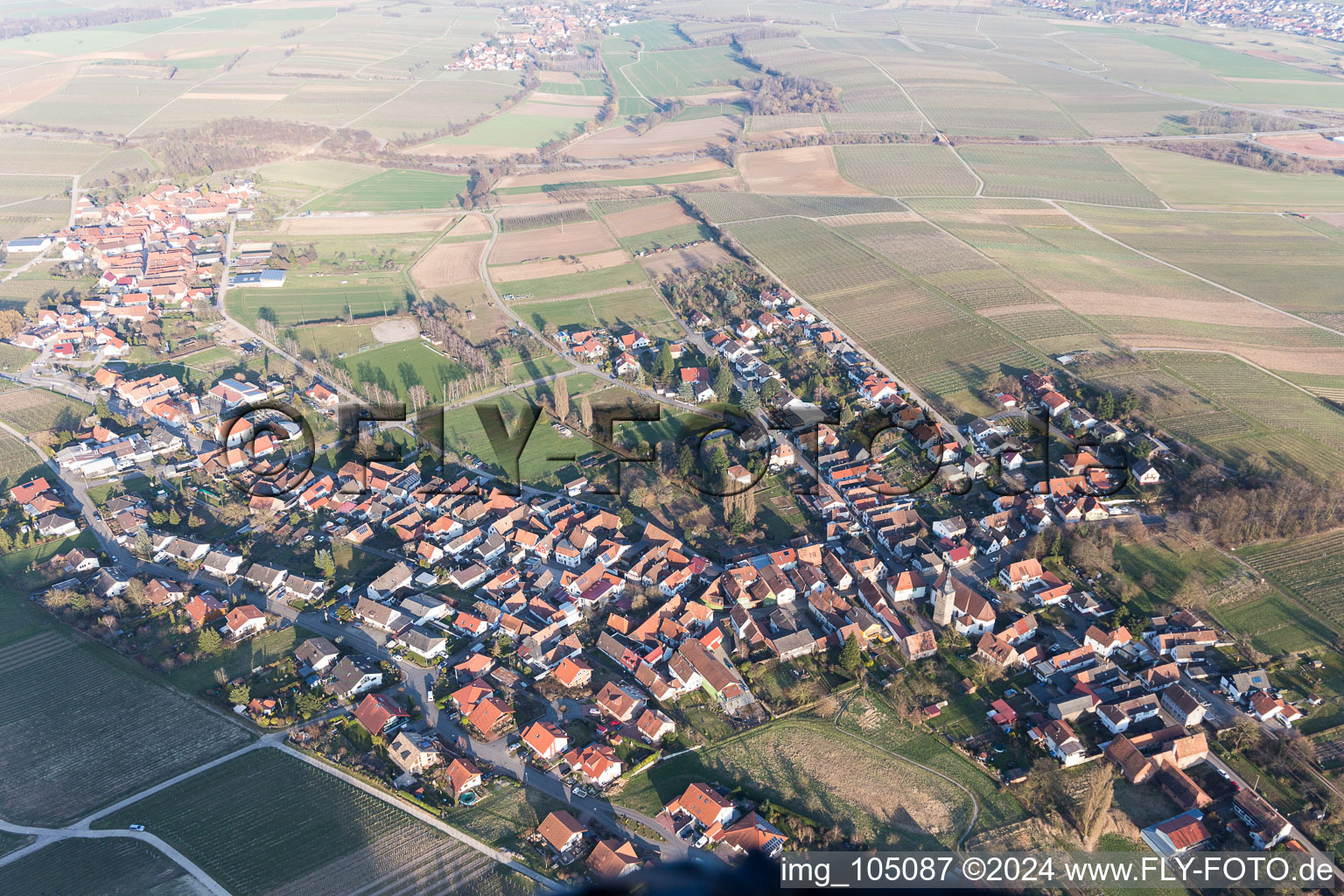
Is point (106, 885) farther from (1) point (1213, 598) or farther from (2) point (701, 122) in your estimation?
(2) point (701, 122)

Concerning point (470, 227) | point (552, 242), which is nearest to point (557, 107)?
point (470, 227)

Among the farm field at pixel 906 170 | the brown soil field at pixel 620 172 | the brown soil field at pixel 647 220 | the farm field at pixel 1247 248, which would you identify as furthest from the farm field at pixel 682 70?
the farm field at pixel 1247 248

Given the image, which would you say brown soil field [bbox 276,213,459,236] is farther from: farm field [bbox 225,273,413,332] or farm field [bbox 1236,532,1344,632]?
farm field [bbox 1236,532,1344,632]

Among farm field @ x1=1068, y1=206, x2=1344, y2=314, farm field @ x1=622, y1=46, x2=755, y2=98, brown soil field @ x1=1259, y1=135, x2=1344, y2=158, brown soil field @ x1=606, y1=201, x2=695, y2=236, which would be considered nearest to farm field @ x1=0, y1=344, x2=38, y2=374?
brown soil field @ x1=606, y1=201, x2=695, y2=236

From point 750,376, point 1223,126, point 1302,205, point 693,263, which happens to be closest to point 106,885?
point 750,376

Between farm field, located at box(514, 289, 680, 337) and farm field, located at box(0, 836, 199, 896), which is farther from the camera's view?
farm field, located at box(514, 289, 680, 337)

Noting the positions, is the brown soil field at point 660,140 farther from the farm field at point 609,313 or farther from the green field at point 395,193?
the farm field at point 609,313
